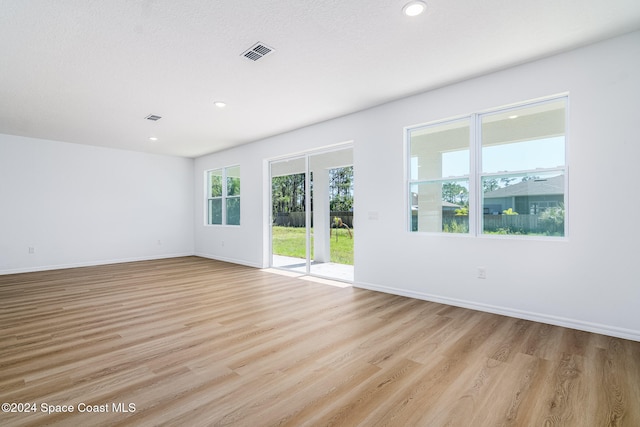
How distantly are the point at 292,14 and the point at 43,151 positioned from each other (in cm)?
668

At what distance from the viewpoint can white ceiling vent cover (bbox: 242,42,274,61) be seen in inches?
113

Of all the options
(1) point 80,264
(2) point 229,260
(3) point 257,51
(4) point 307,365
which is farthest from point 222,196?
(4) point 307,365

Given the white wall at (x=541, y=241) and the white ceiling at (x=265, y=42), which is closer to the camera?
the white ceiling at (x=265, y=42)

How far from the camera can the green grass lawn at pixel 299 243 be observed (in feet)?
17.0

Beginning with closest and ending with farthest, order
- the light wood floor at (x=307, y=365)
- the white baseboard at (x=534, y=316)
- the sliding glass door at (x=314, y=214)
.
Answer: the light wood floor at (x=307, y=365) → the white baseboard at (x=534, y=316) → the sliding glass door at (x=314, y=214)

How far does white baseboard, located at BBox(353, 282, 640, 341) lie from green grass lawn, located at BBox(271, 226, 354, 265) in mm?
1105

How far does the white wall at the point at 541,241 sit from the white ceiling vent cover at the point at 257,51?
6.74 ft

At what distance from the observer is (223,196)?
25.1ft

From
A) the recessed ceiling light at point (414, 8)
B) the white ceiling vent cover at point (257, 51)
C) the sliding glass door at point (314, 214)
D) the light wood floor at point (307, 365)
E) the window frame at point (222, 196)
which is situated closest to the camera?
the light wood floor at point (307, 365)

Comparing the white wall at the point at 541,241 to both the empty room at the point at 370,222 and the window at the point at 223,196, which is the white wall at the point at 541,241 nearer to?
the empty room at the point at 370,222

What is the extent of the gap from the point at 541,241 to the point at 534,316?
2.58 ft

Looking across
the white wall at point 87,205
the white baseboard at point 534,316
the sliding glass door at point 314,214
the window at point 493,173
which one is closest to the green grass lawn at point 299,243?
the sliding glass door at point 314,214

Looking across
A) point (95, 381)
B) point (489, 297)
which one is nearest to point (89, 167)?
point (95, 381)

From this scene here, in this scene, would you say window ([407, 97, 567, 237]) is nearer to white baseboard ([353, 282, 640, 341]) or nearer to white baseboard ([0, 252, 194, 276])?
white baseboard ([353, 282, 640, 341])
